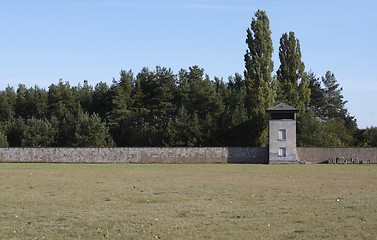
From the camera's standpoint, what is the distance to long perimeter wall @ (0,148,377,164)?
236 feet

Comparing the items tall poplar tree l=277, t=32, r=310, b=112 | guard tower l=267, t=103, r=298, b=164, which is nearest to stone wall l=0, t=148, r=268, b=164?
guard tower l=267, t=103, r=298, b=164

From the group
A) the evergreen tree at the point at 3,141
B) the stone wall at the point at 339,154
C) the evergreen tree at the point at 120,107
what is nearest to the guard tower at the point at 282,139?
the stone wall at the point at 339,154

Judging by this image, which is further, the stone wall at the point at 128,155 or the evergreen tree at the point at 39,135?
the evergreen tree at the point at 39,135

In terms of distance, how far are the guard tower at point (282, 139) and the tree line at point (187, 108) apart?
2337 mm

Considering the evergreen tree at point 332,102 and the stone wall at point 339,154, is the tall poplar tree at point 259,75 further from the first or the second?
the evergreen tree at point 332,102

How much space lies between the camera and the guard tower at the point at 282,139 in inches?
2785

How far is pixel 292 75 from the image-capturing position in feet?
265

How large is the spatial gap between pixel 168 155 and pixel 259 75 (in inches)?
563

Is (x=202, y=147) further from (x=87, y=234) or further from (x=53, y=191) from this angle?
(x=87, y=234)

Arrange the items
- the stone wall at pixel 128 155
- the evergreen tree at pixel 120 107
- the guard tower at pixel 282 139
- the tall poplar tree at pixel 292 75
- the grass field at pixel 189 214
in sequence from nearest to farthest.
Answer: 1. the grass field at pixel 189 214
2. the guard tower at pixel 282 139
3. the stone wall at pixel 128 155
4. the tall poplar tree at pixel 292 75
5. the evergreen tree at pixel 120 107

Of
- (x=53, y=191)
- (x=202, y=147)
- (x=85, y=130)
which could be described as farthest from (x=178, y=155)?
(x=53, y=191)

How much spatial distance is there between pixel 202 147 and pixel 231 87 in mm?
26414

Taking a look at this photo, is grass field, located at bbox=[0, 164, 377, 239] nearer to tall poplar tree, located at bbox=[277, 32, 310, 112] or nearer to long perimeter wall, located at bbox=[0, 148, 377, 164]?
long perimeter wall, located at bbox=[0, 148, 377, 164]

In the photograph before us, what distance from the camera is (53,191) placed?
1056 inches
